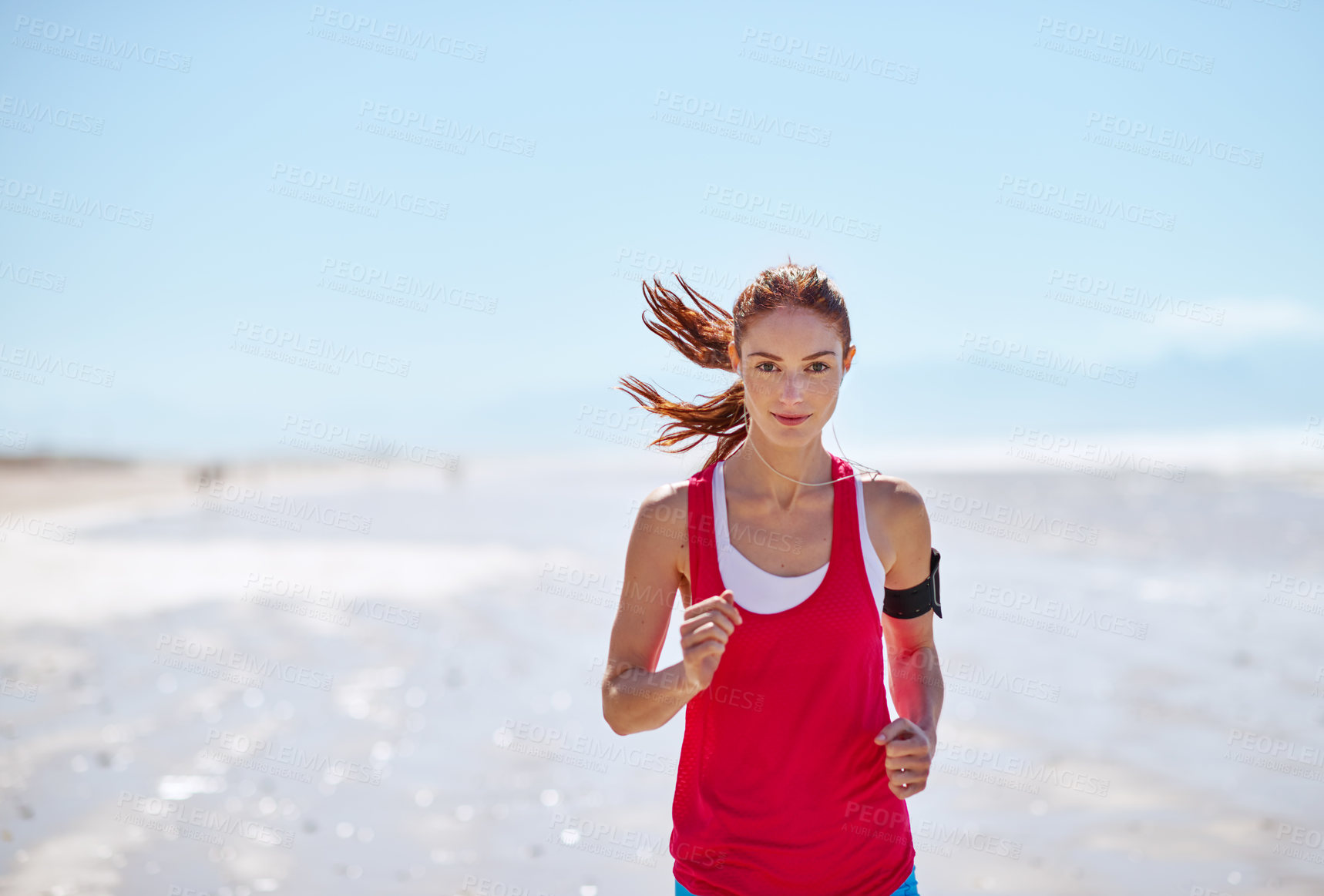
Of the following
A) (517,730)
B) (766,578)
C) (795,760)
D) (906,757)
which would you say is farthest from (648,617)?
(517,730)

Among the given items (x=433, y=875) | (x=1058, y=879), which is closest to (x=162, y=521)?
(x=433, y=875)

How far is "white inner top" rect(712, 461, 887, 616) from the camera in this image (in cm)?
243

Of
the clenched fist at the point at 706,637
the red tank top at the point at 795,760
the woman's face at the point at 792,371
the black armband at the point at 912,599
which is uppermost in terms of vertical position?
the woman's face at the point at 792,371

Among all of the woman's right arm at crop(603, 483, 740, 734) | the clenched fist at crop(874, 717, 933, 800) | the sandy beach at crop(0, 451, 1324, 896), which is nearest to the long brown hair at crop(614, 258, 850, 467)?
the woman's right arm at crop(603, 483, 740, 734)

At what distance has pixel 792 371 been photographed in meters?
2.45

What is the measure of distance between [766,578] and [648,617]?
0.31m

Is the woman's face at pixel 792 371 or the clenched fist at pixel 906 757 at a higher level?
the woman's face at pixel 792 371

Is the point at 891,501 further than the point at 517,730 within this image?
No

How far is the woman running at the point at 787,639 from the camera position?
237 cm

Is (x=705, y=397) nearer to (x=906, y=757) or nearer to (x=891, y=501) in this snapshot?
(x=891, y=501)

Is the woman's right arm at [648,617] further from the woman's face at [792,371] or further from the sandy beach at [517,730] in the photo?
the sandy beach at [517,730]

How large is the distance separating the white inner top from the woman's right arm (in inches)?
4.0

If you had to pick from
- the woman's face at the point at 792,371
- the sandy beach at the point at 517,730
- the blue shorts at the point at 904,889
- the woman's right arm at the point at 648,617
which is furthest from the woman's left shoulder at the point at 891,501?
the sandy beach at the point at 517,730

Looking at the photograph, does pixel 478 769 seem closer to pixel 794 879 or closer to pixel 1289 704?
pixel 794 879
